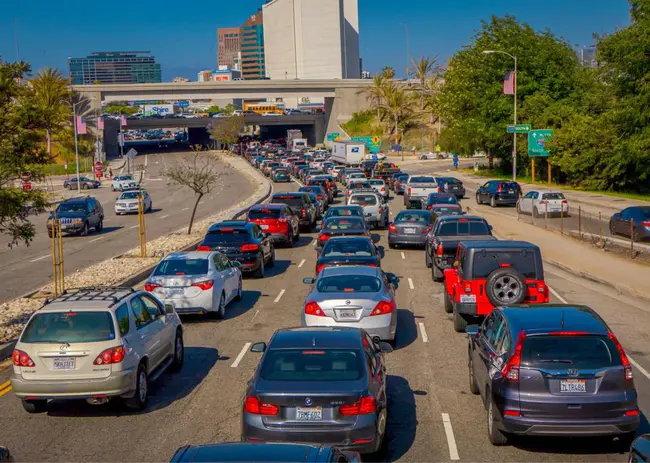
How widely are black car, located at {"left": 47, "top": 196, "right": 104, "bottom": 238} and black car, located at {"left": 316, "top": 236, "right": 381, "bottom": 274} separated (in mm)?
21320

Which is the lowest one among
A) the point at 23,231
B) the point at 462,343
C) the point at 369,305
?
the point at 462,343

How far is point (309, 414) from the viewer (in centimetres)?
906

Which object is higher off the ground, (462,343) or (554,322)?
(554,322)

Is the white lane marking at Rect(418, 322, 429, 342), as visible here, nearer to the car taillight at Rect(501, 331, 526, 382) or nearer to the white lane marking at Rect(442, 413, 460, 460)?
the white lane marking at Rect(442, 413, 460, 460)

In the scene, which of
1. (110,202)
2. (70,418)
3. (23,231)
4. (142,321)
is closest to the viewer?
(70,418)

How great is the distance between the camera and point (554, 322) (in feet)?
32.9

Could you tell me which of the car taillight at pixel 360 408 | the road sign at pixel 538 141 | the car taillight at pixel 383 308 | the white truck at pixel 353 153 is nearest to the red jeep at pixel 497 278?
the car taillight at pixel 383 308

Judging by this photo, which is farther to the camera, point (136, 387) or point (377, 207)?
point (377, 207)

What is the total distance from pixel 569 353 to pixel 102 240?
30.8 meters

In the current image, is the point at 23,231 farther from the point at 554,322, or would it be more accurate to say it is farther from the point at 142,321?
the point at 554,322

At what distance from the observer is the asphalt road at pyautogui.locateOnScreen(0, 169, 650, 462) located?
1023 centimetres

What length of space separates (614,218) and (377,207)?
32.8 feet

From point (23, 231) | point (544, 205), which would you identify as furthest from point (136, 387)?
point (544, 205)

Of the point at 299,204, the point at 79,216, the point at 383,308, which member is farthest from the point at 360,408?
the point at 79,216
